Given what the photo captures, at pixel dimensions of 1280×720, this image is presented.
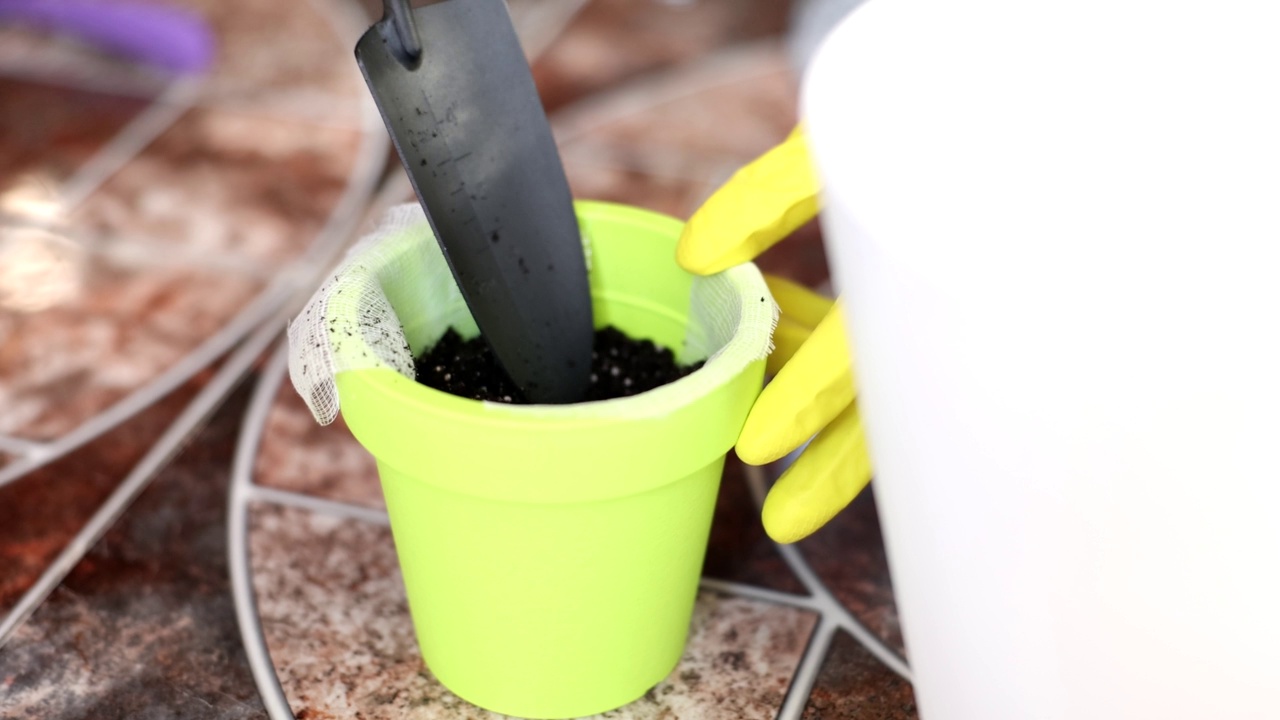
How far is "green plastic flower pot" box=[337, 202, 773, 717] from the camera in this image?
616mm

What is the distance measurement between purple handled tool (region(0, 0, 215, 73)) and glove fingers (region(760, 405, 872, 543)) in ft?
3.41

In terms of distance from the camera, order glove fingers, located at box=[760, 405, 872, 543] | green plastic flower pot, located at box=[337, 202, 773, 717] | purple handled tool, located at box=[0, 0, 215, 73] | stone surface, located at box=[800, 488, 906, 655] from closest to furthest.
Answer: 1. green plastic flower pot, located at box=[337, 202, 773, 717]
2. glove fingers, located at box=[760, 405, 872, 543]
3. stone surface, located at box=[800, 488, 906, 655]
4. purple handled tool, located at box=[0, 0, 215, 73]

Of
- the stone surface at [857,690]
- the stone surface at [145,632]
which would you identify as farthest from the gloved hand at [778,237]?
the stone surface at [145,632]

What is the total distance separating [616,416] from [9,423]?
58 centimetres

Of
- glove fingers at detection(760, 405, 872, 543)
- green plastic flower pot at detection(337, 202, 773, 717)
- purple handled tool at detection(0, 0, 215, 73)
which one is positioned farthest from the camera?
purple handled tool at detection(0, 0, 215, 73)

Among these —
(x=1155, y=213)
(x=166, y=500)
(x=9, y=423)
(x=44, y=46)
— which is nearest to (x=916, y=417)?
(x=1155, y=213)

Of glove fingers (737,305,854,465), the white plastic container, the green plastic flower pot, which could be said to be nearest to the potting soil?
the green plastic flower pot

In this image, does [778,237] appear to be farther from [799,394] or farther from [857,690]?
[857,690]

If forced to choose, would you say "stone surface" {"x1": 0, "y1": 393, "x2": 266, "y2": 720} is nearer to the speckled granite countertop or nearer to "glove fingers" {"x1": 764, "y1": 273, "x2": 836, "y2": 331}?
the speckled granite countertop

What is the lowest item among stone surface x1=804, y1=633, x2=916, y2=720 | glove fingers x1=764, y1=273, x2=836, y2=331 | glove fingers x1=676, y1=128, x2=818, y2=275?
stone surface x1=804, y1=633, x2=916, y2=720

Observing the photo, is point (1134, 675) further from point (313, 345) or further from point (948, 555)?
point (313, 345)

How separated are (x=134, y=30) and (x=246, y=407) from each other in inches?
27.2

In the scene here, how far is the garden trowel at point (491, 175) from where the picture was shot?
68 cm

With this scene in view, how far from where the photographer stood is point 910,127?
0.64 meters
